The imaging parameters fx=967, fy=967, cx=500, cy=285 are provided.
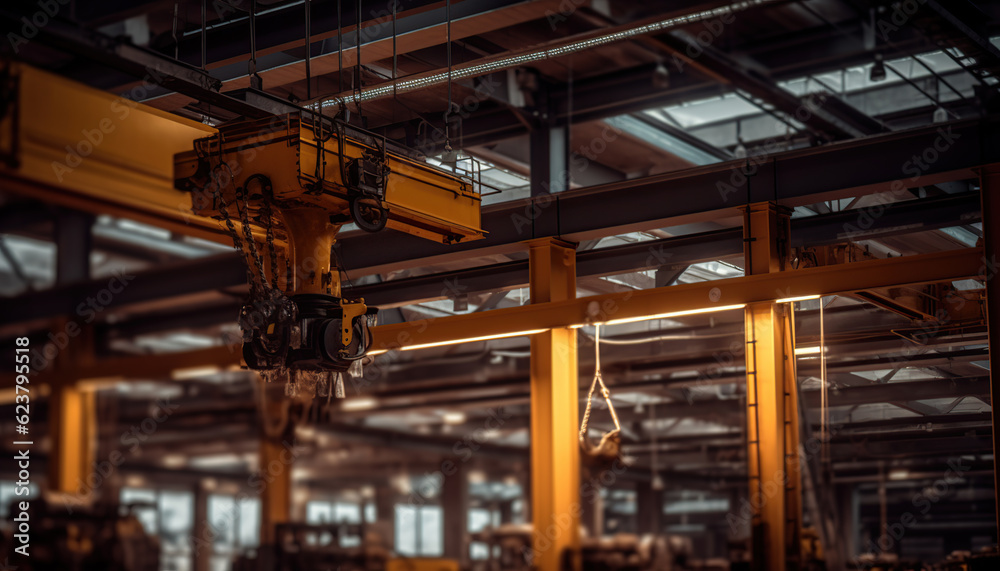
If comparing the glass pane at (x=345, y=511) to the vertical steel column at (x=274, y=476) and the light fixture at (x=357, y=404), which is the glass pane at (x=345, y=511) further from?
the light fixture at (x=357, y=404)

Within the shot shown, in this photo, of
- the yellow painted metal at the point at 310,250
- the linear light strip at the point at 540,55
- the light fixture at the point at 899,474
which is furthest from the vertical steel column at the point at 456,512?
the light fixture at the point at 899,474

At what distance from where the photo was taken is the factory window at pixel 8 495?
2.00m

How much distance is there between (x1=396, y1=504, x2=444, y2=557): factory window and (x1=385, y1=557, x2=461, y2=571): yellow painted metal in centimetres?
14

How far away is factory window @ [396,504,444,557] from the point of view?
271 cm

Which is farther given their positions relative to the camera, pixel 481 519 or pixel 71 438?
pixel 481 519

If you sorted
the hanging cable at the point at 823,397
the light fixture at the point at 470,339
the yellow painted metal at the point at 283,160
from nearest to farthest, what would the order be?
the yellow painted metal at the point at 283,160 < the hanging cable at the point at 823,397 < the light fixture at the point at 470,339

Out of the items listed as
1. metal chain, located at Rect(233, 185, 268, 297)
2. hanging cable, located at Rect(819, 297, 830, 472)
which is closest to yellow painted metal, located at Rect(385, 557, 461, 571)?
metal chain, located at Rect(233, 185, 268, 297)

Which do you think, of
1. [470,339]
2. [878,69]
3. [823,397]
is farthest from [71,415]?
[878,69]

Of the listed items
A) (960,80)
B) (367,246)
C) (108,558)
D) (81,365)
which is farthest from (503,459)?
(960,80)

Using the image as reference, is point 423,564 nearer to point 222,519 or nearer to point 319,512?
point 319,512

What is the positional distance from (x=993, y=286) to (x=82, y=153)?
9.03 m

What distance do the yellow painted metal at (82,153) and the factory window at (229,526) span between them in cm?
66

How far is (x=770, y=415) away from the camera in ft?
36.1

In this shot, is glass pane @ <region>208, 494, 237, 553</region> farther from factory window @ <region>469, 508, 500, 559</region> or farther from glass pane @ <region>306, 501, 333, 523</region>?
factory window @ <region>469, 508, 500, 559</region>
